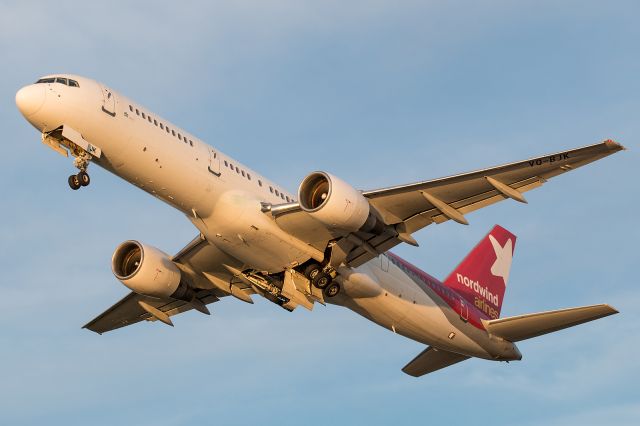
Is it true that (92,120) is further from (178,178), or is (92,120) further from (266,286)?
(266,286)

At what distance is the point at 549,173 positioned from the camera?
3438cm

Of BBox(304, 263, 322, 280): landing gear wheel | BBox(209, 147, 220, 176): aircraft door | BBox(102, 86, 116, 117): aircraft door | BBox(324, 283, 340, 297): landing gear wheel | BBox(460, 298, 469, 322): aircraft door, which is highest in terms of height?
BBox(102, 86, 116, 117): aircraft door

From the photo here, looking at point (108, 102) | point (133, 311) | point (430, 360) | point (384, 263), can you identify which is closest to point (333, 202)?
point (384, 263)

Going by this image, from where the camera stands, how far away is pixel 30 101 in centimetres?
3388

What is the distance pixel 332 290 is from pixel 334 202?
528 centimetres

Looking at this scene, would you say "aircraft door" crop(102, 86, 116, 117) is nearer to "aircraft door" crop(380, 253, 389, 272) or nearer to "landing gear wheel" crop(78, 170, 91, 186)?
"landing gear wheel" crop(78, 170, 91, 186)

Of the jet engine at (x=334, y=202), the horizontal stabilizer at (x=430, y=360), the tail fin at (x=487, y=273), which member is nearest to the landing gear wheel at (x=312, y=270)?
the jet engine at (x=334, y=202)

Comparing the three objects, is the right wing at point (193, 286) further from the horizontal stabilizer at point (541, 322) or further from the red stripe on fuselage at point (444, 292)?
the horizontal stabilizer at point (541, 322)

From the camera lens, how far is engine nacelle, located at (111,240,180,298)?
131ft

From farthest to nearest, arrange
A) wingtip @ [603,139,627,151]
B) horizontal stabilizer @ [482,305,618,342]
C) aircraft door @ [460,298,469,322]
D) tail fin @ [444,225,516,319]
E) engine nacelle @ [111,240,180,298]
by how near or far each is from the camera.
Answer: tail fin @ [444,225,516,319]
aircraft door @ [460,298,469,322]
engine nacelle @ [111,240,180,298]
horizontal stabilizer @ [482,305,618,342]
wingtip @ [603,139,627,151]

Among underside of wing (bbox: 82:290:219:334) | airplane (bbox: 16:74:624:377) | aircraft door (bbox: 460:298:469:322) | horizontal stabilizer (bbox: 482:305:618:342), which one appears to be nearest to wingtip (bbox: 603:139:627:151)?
airplane (bbox: 16:74:624:377)

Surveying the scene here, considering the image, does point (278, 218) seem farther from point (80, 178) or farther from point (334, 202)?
point (80, 178)

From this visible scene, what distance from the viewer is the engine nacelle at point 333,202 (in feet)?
111

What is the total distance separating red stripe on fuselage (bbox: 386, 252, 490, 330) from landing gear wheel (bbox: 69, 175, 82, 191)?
12.7 meters
